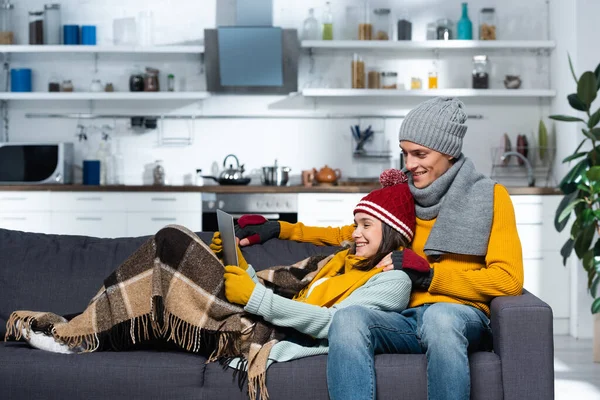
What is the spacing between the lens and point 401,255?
2.55m

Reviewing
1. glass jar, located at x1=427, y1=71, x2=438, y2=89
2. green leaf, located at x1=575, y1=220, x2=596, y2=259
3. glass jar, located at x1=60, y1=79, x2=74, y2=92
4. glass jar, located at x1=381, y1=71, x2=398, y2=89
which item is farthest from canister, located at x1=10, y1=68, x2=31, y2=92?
green leaf, located at x1=575, y1=220, x2=596, y2=259

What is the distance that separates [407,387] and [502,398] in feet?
0.91

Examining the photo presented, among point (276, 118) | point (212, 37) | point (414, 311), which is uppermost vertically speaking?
point (212, 37)

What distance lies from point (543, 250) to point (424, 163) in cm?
302

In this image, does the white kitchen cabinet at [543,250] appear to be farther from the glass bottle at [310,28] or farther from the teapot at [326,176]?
the glass bottle at [310,28]

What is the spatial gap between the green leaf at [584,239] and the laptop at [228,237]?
2512 mm

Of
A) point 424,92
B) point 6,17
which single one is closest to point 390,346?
point 424,92

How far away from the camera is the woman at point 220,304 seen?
245 centimetres

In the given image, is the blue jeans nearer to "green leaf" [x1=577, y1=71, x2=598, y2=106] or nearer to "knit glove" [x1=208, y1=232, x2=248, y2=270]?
"knit glove" [x1=208, y1=232, x2=248, y2=270]

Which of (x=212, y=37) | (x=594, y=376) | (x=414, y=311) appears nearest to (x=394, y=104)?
(x=212, y=37)

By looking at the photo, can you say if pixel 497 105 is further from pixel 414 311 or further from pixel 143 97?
pixel 414 311

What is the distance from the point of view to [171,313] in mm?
2504

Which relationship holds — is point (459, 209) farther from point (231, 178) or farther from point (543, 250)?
point (231, 178)

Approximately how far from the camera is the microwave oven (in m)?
5.71
